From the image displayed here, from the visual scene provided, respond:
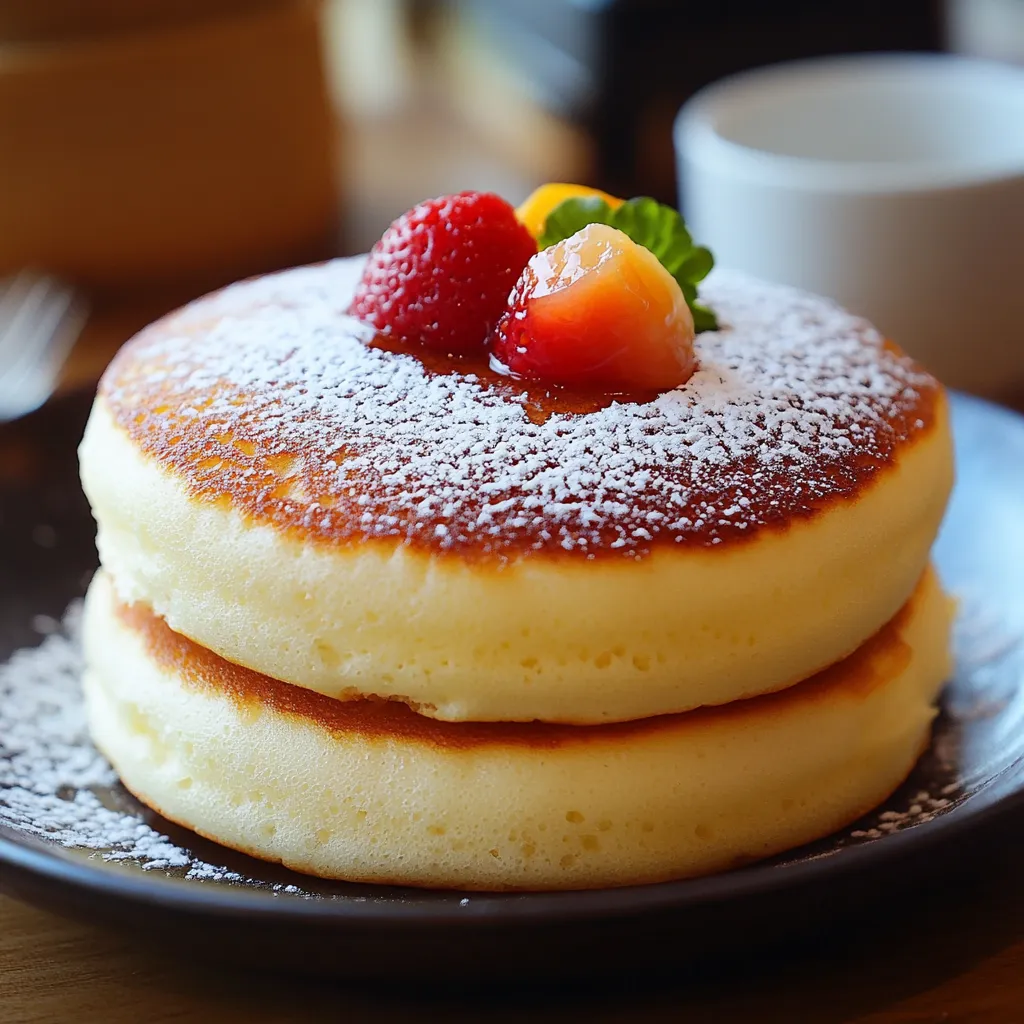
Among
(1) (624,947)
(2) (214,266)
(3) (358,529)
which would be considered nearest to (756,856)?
(1) (624,947)

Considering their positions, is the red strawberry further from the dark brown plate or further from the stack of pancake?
the dark brown plate

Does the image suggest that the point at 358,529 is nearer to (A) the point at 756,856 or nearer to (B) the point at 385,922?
(B) the point at 385,922

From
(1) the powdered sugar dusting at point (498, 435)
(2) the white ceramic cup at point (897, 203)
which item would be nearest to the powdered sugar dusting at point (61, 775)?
(1) the powdered sugar dusting at point (498, 435)

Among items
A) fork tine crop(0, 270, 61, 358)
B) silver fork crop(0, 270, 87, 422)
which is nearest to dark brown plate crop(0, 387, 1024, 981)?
silver fork crop(0, 270, 87, 422)

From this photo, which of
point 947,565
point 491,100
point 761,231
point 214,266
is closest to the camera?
point 947,565

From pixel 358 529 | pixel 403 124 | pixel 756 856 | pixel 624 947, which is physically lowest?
pixel 403 124

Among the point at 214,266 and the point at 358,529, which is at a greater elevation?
the point at 358,529
